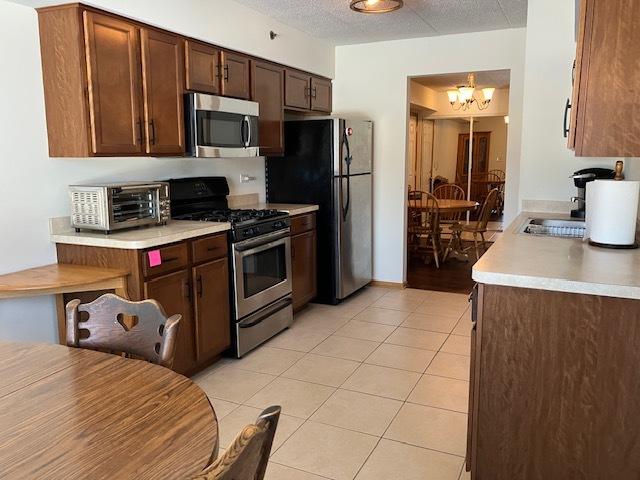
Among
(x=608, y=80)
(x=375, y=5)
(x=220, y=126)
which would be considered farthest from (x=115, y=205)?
(x=608, y=80)

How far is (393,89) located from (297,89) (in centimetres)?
100

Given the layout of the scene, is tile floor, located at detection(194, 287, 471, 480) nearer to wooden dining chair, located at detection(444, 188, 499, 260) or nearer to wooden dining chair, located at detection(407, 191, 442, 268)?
wooden dining chair, located at detection(407, 191, 442, 268)

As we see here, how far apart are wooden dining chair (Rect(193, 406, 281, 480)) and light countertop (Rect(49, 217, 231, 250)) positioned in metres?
1.90

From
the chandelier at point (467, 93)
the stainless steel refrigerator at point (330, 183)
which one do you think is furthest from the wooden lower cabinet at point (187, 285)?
the chandelier at point (467, 93)

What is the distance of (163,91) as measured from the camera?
120 inches

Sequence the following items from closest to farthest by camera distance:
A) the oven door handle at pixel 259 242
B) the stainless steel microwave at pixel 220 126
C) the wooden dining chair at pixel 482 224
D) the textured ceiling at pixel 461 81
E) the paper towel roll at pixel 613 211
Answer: the paper towel roll at pixel 613 211, the stainless steel microwave at pixel 220 126, the oven door handle at pixel 259 242, the wooden dining chair at pixel 482 224, the textured ceiling at pixel 461 81

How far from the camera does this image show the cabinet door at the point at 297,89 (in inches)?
170

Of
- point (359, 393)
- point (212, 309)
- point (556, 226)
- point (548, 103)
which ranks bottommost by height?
point (359, 393)

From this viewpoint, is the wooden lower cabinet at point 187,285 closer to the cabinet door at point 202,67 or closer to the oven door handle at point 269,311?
the oven door handle at point 269,311

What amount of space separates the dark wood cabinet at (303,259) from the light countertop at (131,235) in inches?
43.2

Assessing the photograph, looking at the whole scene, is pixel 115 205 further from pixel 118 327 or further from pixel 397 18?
pixel 397 18

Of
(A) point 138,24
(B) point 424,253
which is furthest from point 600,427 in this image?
(B) point 424,253

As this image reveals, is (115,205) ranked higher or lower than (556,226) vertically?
higher

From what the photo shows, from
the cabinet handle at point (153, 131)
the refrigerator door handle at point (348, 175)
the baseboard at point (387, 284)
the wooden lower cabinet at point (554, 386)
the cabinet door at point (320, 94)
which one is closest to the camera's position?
the wooden lower cabinet at point (554, 386)
